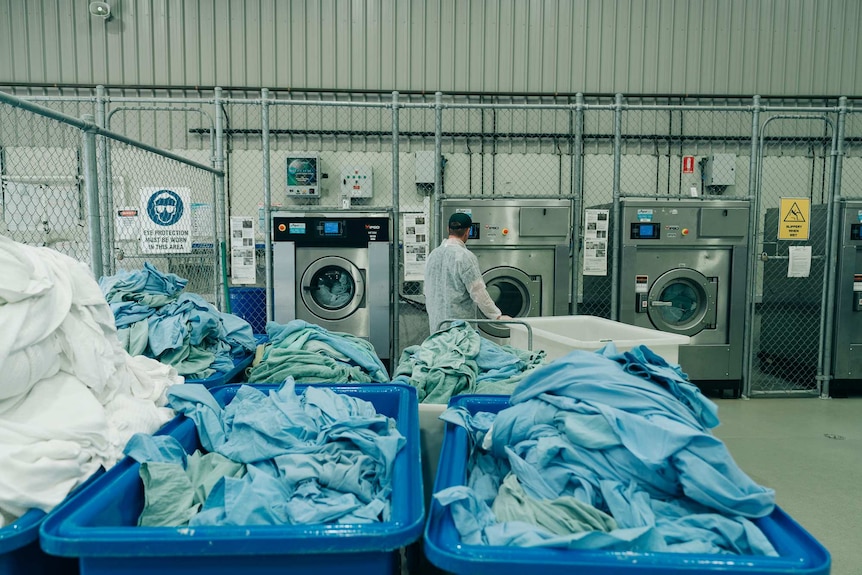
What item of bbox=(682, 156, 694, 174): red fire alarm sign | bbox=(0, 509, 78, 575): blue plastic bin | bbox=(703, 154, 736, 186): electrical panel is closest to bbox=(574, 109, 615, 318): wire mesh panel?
bbox=(682, 156, 694, 174): red fire alarm sign

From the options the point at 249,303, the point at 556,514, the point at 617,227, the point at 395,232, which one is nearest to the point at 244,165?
the point at 249,303

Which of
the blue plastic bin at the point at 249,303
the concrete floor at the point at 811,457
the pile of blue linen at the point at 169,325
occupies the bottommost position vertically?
the concrete floor at the point at 811,457

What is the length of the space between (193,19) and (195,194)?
1970mm

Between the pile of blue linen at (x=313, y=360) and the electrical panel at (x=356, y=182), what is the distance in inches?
142

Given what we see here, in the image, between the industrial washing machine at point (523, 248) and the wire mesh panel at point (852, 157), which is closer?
the industrial washing machine at point (523, 248)

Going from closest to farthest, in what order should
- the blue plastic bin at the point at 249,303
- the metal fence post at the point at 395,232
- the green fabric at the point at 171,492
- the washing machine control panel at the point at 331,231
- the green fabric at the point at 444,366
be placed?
the green fabric at the point at 171,492, the green fabric at the point at 444,366, the metal fence post at the point at 395,232, the washing machine control panel at the point at 331,231, the blue plastic bin at the point at 249,303

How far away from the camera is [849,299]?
4.66 meters

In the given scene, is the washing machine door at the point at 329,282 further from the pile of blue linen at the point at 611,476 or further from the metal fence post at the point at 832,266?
the metal fence post at the point at 832,266

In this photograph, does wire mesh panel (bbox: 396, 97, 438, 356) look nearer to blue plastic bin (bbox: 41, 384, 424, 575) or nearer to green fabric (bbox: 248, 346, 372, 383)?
green fabric (bbox: 248, 346, 372, 383)

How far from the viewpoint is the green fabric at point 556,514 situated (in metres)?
0.98

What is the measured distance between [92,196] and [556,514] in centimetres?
205

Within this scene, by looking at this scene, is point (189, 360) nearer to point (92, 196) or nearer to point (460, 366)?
point (92, 196)

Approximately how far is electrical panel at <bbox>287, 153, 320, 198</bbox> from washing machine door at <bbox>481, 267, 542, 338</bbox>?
210 centimetres

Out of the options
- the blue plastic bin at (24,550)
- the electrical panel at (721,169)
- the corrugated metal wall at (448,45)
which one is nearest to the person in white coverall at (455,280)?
the corrugated metal wall at (448,45)
